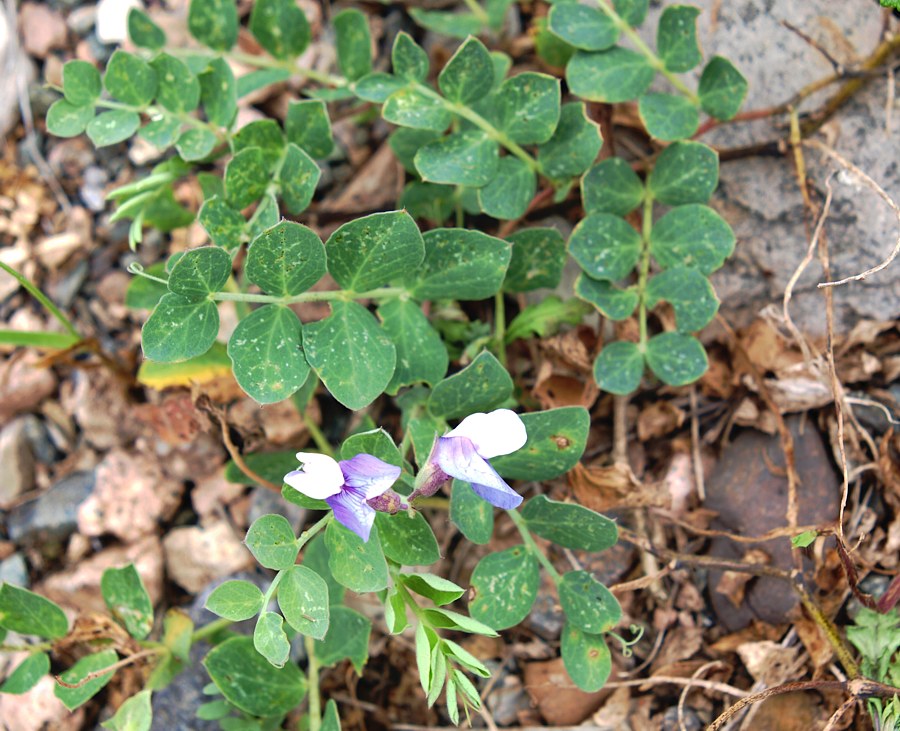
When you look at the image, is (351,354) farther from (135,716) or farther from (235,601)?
(135,716)

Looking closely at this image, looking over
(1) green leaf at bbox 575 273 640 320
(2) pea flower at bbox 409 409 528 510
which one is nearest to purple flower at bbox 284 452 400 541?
(2) pea flower at bbox 409 409 528 510

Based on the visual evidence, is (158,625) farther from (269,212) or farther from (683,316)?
(683,316)

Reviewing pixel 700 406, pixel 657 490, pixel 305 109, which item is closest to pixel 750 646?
pixel 657 490

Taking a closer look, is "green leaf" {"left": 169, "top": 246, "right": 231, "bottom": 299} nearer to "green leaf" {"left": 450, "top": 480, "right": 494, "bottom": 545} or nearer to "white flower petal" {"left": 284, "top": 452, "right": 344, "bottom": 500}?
"white flower petal" {"left": 284, "top": 452, "right": 344, "bottom": 500}

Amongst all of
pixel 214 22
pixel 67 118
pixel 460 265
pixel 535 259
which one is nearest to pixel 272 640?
pixel 460 265

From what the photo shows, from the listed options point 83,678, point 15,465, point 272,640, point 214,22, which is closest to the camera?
point 272,640

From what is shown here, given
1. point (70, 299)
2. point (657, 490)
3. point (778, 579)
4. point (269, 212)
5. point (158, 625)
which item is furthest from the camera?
point (70, 299)

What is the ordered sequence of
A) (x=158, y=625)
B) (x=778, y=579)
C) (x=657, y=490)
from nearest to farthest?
(x=778, y=579), (x=657, y=490), (x=158, y=625)

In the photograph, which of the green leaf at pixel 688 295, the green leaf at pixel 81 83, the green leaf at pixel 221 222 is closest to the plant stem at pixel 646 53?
the green leaf at pixel 688 295
